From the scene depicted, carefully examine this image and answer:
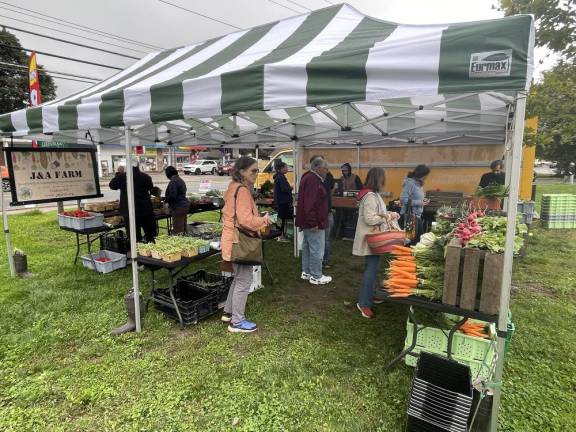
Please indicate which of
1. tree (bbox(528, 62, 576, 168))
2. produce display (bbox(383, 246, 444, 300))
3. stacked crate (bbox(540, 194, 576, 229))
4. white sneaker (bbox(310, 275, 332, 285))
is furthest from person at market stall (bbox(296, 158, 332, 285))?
stacked crate (bbox(540, 194, 576, 229))

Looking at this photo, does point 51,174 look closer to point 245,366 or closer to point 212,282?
point 212,282

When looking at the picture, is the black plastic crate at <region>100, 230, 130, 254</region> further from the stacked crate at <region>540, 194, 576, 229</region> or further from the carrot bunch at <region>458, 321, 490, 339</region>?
the stacked crate at <region>540, 194, 576, 229</region>

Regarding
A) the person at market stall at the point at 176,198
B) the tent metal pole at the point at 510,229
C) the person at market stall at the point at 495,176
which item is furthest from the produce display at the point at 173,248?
the person at market stall at the point at 495,176

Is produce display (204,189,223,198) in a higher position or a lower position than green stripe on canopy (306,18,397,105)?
lower

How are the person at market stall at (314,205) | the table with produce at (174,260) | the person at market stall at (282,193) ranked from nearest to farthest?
the table with produce at (174,260)
the person at market stall at (314,205)
the person at market stall at (282,193)

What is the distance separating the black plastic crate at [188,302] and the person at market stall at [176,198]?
2.43 m

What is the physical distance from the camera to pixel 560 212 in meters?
9.62

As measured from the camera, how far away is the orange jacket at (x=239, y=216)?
10.6 ft

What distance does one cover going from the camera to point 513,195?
2.04 m

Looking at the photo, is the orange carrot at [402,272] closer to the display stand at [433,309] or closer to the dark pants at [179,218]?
the display stand at [433,309]

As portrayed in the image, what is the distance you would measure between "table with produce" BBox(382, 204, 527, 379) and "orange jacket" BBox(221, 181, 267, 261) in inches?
50.9

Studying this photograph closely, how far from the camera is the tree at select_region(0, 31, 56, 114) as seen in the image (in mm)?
26594

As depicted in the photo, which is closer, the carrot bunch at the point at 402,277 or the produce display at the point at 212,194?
the carrot bunch at the point at 402,277

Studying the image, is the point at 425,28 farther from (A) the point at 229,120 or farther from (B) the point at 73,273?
(B) the point at 73,273
